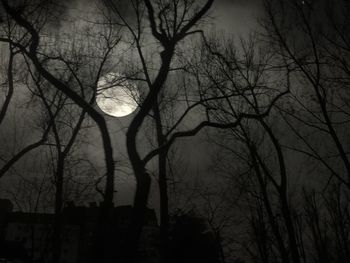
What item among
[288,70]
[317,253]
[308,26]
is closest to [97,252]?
[288,70]

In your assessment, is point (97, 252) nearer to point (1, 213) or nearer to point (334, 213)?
point (334, 213)

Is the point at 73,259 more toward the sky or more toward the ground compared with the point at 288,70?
more toward the ground

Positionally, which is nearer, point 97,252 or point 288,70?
point 97,252

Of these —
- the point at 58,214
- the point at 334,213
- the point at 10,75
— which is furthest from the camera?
the point at 334,213

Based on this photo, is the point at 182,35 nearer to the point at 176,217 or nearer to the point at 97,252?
the point at 97,252

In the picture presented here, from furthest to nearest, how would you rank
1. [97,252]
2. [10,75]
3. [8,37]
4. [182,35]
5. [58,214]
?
[58,214], [10,75], [8,37], [182,35], [97,252]

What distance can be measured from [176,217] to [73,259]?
34.6 meters

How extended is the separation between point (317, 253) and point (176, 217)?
29122 mm

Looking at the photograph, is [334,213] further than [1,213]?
No

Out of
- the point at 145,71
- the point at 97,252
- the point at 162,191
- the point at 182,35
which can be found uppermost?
the point at 145,71

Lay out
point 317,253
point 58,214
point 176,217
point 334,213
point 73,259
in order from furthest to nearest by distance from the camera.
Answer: point 73,259
point 317,253
point 334,213
point 176,217
point 58,214

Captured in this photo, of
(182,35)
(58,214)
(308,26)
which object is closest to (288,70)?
(308,26)

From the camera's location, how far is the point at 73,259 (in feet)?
180

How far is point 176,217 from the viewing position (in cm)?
2697
